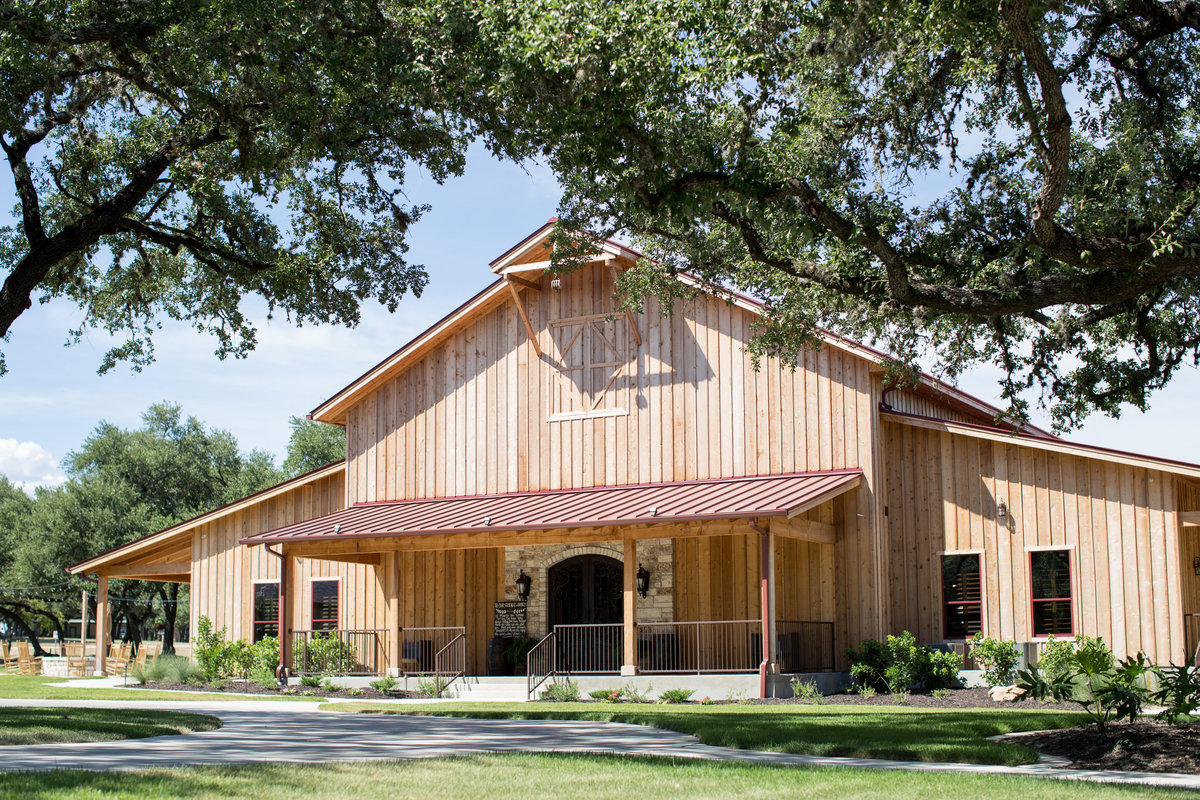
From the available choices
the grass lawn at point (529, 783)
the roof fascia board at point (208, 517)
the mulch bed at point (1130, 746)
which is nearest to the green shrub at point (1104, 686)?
the mulch bed at point (1130, 746)

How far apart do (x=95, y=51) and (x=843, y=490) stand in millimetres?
13309

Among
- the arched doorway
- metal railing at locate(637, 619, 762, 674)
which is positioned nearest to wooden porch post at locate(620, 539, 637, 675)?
metal railing at locate(637, 619, 762, 674)

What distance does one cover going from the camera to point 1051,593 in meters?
20.0

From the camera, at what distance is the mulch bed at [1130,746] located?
31.8ft

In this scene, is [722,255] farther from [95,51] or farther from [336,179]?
[95,51]

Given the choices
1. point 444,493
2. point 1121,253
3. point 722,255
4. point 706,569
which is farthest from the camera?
point 444,493

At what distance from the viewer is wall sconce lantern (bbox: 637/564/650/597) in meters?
22.8

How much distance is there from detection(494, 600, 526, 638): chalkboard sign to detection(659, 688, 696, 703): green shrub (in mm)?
5493

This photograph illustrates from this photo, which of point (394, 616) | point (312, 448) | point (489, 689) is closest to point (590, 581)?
point (489, 689)

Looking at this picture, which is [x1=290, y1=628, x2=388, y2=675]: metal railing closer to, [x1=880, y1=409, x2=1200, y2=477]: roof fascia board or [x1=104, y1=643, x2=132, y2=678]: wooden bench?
[x1=104, y1=643, x2=132, y2=678]: wooden bench

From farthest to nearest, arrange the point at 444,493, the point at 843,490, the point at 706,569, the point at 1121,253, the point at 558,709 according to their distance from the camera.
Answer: the point at 444,493, the point at 706,569, the point at 843,490, the point at 558,709, the point at 1121,253

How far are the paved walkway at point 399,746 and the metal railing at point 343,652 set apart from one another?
8678 millimetres

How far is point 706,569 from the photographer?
22422 mm

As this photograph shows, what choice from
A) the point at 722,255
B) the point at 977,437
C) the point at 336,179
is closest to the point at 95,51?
the point at 336,179
